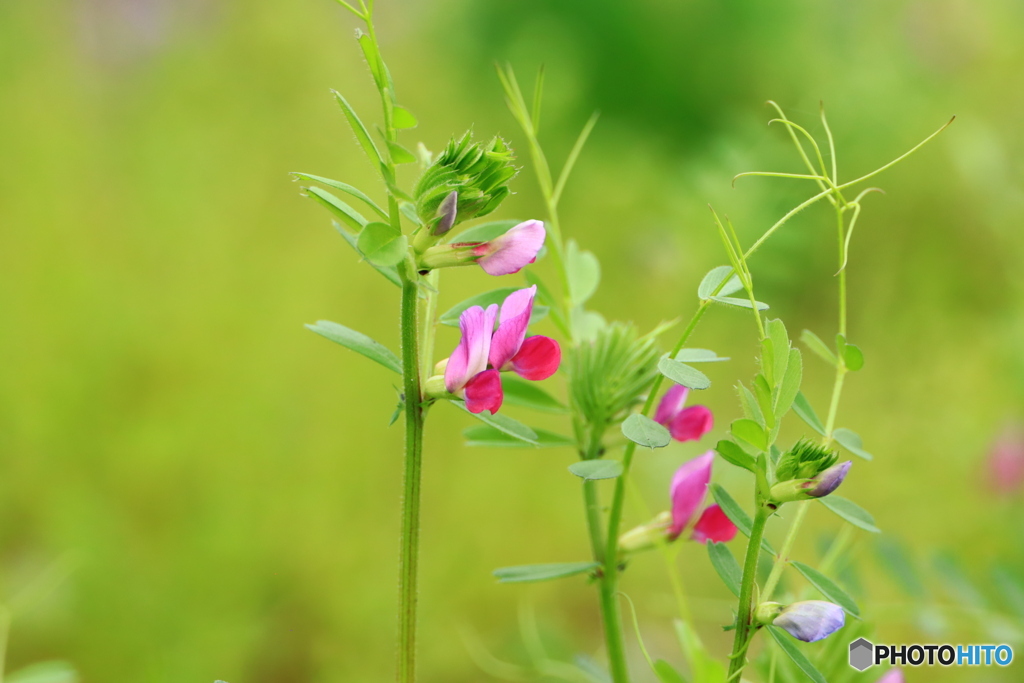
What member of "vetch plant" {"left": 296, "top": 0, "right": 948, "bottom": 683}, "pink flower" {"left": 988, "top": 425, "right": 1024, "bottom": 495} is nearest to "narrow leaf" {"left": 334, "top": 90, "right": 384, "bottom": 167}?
"vetch plant" {"left": 296, "top": 0, "right": 948, "bottom": 683}

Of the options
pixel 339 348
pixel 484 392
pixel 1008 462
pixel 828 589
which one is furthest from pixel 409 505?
pixel 339 348

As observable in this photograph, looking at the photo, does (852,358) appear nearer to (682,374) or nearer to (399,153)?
(682,374)

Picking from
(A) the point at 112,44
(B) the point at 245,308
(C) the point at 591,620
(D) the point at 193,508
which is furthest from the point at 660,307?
(A) the point at 112,44

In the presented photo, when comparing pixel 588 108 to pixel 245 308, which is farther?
pixel 588 108

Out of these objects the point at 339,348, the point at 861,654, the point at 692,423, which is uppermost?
the point at 339,348

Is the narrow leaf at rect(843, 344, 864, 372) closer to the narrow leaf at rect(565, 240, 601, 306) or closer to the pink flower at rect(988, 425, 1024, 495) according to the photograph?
the narrow leaf at rect(565, 240, 601, 306)

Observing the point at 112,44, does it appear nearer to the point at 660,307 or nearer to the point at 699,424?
the point at 660,307

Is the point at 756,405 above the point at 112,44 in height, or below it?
below
